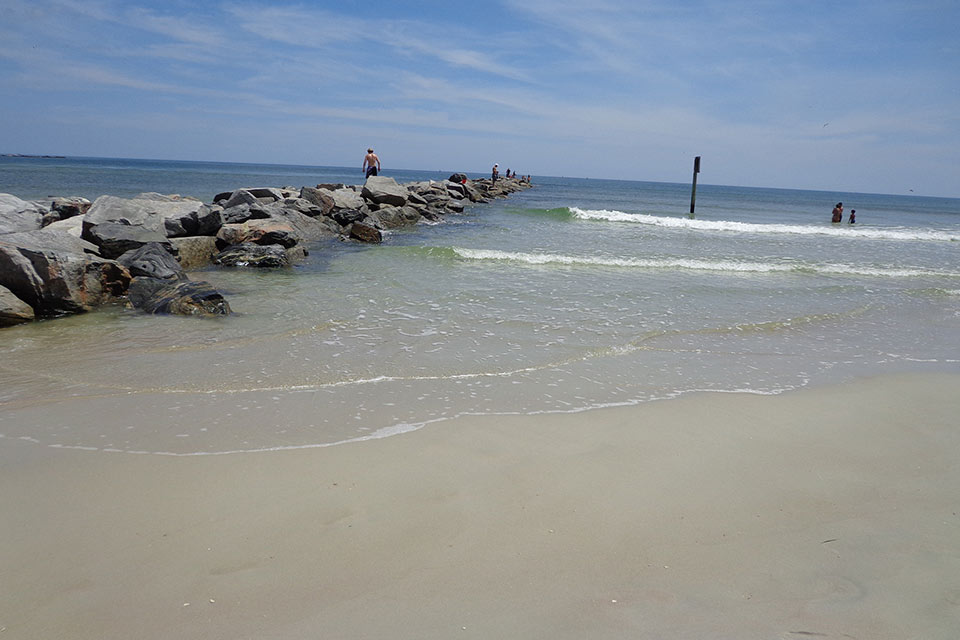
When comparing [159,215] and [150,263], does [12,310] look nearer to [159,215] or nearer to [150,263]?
[150,263]

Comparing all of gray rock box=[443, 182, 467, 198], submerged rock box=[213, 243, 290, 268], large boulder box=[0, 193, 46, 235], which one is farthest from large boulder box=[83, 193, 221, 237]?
gray rock box=[443, 182, 467, 198]

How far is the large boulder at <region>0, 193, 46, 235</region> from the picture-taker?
10945mm

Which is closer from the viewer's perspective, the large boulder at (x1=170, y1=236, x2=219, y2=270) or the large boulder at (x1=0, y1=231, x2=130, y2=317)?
the large boulder at (x1=0, y1=231, x2=130, y2=317)

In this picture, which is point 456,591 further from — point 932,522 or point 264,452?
point 932,522

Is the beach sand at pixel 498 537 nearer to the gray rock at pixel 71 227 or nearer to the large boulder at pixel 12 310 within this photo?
the large boulder at pixel 12 310

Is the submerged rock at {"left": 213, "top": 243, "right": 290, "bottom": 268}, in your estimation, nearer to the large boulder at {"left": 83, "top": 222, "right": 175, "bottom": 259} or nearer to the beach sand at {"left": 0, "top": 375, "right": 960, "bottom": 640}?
the large boulder at {"left": 83, "top": 222, "right": 175, "bottom": 259}

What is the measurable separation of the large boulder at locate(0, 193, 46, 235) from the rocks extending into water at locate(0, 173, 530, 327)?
1.3 inches

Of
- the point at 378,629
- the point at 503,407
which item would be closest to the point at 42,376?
the point at 503,407

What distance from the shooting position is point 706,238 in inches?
774

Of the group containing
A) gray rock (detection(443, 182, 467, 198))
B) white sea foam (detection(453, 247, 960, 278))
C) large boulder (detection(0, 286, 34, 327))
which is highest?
gray rock (detection(443, 182, 467, 198))

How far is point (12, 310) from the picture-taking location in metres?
6.50

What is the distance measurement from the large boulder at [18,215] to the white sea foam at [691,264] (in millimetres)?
8412

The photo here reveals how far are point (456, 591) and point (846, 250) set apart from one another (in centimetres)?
1881

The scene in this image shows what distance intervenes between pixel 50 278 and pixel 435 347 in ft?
15.8
